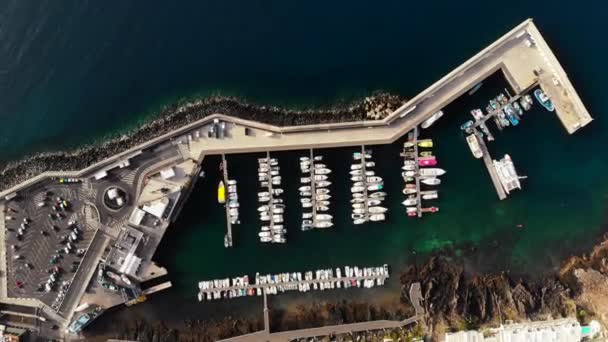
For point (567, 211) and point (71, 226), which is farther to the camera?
point (567, 211)

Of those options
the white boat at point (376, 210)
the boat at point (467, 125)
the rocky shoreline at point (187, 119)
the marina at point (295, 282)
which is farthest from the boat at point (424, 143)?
the marina at point (295, 282)

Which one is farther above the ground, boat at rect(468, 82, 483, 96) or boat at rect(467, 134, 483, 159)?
boat at rect(468, 82, 483, 96)

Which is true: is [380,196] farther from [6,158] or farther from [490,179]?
[6,158]

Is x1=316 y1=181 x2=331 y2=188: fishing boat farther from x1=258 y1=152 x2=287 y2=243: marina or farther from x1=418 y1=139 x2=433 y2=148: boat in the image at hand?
x1=418 y1=139 x2=433 y2=148: boat

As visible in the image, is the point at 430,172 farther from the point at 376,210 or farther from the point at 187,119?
the point at 187,119

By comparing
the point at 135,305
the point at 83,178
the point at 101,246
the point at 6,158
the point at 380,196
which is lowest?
the point at 135,305

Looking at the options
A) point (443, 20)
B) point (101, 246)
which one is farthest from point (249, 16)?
point (101, 246)

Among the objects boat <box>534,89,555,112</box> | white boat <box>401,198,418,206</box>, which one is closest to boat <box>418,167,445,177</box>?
white boat <box>401,198,418,206</box>

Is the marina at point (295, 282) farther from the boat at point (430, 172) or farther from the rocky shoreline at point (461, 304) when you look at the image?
the boat at point (430, 172)
